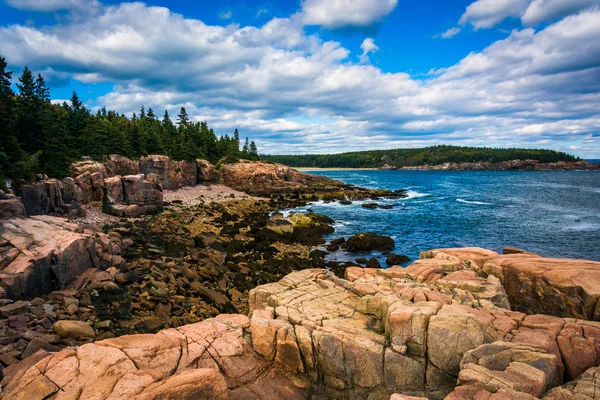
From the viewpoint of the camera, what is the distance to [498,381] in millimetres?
8219

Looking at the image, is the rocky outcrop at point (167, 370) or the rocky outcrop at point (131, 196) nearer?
the rocky outcrop at point (167, 370)

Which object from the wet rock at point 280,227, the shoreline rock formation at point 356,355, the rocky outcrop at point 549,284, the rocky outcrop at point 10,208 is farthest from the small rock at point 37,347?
the wet rock at point 280,227

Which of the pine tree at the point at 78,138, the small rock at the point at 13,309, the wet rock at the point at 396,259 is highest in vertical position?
the pine tree at the point at 78,138

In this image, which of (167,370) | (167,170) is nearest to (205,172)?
(167,170)

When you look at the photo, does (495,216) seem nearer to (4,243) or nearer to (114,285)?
(114,285)

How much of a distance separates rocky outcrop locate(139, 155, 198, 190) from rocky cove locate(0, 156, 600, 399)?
39.5 metres

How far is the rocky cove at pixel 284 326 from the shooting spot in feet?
28.8

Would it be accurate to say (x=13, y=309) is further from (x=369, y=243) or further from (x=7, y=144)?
(x=369, y=243)

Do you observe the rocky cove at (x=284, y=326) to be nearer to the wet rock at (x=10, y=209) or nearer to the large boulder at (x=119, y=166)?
the wet rock at (x=10, y=209)

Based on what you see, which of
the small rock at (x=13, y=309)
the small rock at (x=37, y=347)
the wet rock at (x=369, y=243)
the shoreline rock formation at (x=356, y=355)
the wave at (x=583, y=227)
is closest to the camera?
the shoreline rock formation at (x=356, y=355)

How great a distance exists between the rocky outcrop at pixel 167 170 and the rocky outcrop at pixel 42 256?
39.5 metres

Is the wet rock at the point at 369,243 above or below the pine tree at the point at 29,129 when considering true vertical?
below

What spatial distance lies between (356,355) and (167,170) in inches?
2404

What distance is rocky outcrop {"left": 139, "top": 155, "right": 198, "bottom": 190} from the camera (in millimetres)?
61906
